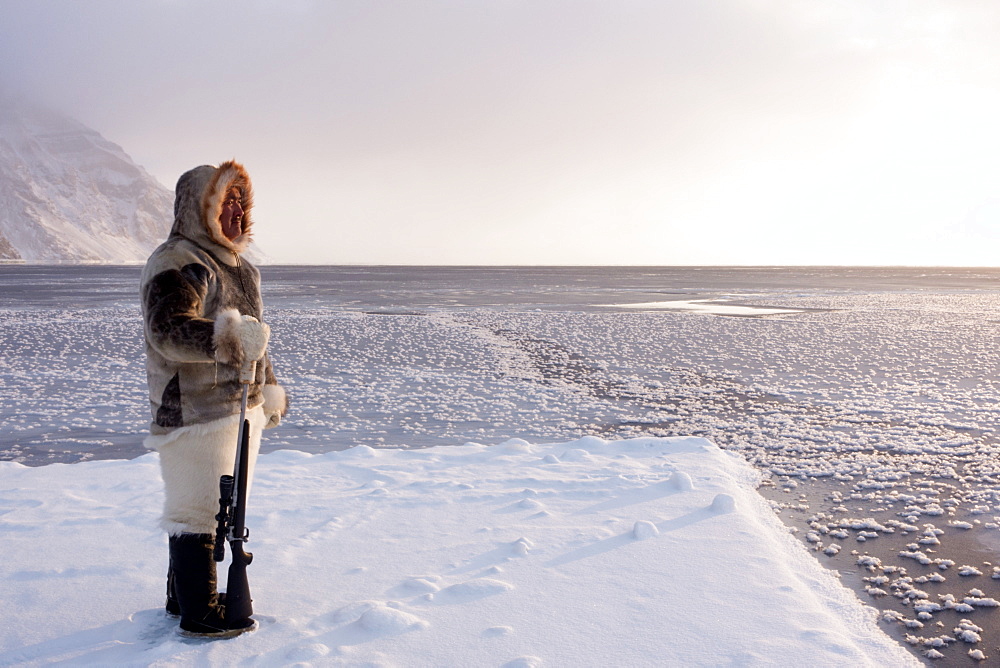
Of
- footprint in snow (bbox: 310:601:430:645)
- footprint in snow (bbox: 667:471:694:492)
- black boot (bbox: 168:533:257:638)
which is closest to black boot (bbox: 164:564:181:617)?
black boot (bbox: 168:533:257:638)

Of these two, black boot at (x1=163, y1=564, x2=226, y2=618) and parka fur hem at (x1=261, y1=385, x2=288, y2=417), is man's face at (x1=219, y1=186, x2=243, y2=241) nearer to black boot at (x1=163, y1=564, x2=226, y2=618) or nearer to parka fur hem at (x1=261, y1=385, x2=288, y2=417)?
parka fur hem at (x1=261, y1=385, x2=288, y2=417)

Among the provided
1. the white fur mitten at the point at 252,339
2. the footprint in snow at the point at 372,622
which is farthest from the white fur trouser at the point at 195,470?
the footprint in snow at the point at 372,622

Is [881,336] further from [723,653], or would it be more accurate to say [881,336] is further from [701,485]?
[723,653]

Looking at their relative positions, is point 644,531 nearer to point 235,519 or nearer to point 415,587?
point 415,587

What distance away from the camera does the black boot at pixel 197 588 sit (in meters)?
2.46

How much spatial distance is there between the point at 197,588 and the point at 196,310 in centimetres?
102

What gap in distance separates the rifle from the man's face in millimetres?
567

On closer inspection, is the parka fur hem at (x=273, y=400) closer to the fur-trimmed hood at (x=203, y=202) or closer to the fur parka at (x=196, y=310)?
the fur parka at (x=196, y=310)

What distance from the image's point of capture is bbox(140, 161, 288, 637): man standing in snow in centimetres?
227

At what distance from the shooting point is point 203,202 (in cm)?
242

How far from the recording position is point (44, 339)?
46.8 ft

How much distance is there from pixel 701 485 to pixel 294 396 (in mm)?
5564

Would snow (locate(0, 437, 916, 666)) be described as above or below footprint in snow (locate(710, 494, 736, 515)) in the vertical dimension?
below

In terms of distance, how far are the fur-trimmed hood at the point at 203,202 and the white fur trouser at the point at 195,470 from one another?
2.17 ft
